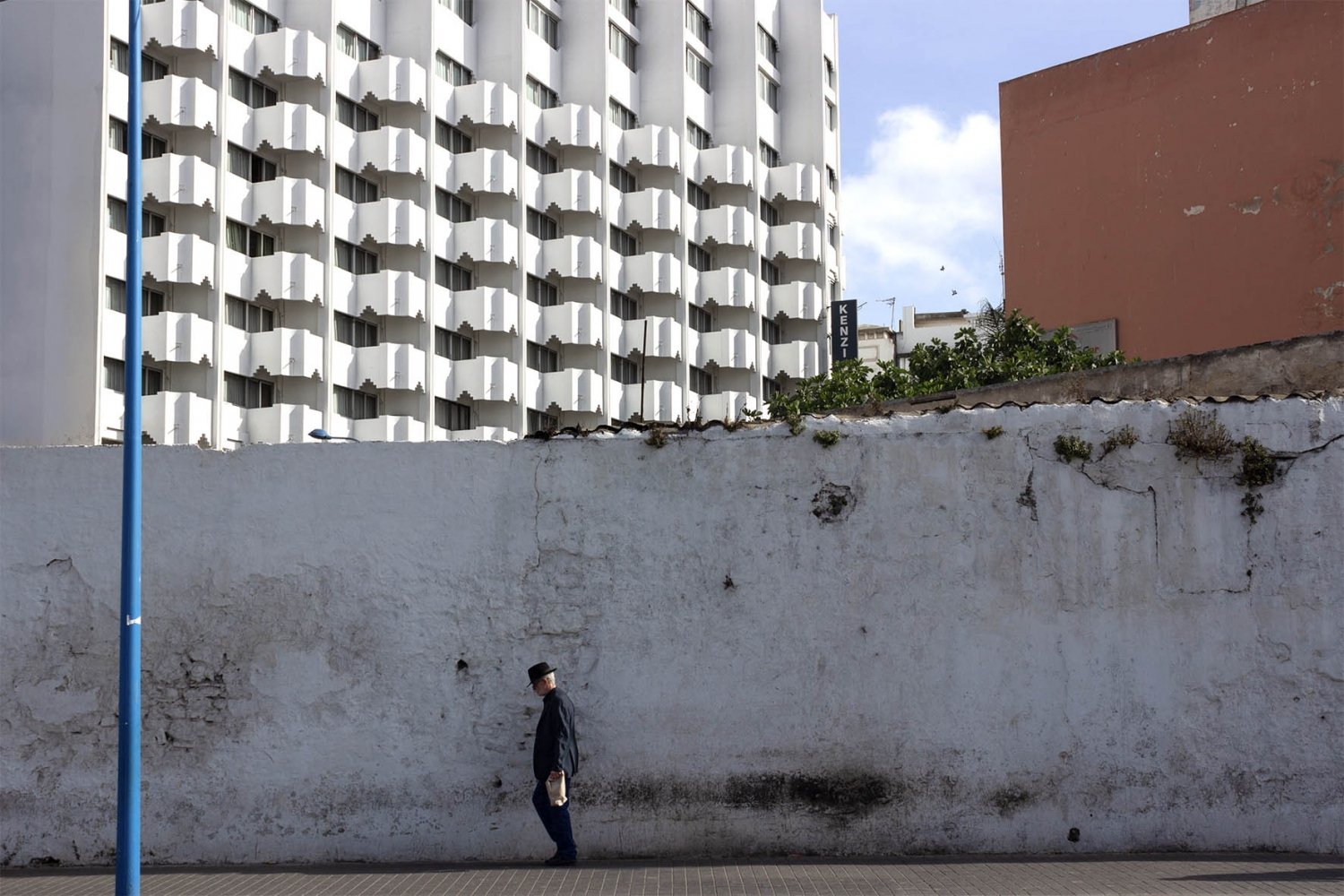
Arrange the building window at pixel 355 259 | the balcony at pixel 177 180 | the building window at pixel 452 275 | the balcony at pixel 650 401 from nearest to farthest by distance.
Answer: the balcony at pixel 177 180 < the building window at pixel 355 259 < the building window at pixel 452 275 < the balcony at pixel 650 401

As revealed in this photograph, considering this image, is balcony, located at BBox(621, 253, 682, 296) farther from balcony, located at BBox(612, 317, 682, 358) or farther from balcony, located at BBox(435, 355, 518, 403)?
balcony, located at BBox(435, 355, 518, 403)

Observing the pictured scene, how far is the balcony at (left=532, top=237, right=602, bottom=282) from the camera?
48.2 metres

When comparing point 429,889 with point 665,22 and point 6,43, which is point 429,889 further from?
point 665,22

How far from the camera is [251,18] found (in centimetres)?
3984

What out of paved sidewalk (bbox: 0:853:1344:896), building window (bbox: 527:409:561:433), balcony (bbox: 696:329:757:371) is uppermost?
balcony (bbox: 696:329:757:371)

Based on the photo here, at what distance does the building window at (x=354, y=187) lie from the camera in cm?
4209

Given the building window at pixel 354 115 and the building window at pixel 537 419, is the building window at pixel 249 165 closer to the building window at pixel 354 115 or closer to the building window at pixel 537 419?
the building window at pixel 354 115

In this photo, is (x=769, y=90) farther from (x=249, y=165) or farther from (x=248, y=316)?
(x=248, y=316)

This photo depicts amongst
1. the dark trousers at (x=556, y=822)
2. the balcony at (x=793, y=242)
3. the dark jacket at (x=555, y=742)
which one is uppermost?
the balcony at (x=793, y=242)

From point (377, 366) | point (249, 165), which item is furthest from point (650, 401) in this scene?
point (249, 165)

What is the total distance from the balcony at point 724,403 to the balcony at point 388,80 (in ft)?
53.9

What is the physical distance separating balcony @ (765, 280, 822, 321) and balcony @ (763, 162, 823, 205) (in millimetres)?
3532

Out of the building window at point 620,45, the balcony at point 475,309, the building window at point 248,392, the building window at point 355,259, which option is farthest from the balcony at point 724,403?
the building window at point 248,392

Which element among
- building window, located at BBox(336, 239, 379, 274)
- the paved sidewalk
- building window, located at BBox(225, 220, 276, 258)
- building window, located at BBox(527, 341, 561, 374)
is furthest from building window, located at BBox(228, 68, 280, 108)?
the paved sidewalk
